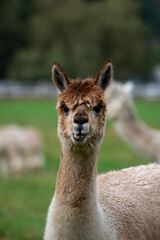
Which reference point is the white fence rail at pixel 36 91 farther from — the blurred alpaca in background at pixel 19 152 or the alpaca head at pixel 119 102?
the alpaca head at pixel 119 102

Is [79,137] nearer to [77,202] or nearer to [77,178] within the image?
[77,178]

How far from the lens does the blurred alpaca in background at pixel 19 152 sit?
15133mm

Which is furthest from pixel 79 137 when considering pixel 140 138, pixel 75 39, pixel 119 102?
pixel 75 39

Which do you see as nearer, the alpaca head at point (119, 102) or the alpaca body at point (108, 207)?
the alpaca body at point (108, 207)

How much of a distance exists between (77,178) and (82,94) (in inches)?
26.2

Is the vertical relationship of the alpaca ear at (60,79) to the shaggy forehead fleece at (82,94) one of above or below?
above

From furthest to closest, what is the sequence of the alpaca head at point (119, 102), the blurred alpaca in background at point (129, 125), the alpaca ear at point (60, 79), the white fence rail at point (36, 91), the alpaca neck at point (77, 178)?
the white fence rail at point (36, 91), the alpaca head at point (119, 102), the blurred alpaca in background at point (129, 125), the alpaca ear at point (60, 79), the alpaca neck at point (77, 178)

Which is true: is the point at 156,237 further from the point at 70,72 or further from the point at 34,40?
the point at 34,40

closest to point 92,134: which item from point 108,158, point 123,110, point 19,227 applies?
point 19,227

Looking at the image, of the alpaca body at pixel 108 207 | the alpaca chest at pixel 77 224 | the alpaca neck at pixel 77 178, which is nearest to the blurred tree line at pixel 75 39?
the alpaca body at pixel 108 207

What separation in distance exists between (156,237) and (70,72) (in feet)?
145

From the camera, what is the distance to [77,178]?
4.18 meters

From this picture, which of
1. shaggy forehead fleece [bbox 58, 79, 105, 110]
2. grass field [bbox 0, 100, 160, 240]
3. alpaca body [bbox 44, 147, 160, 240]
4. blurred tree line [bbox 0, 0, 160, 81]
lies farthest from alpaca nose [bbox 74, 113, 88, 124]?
blurred tree line [bbox 0, 0, 160, 81]

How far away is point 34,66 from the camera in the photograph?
50031 mm
